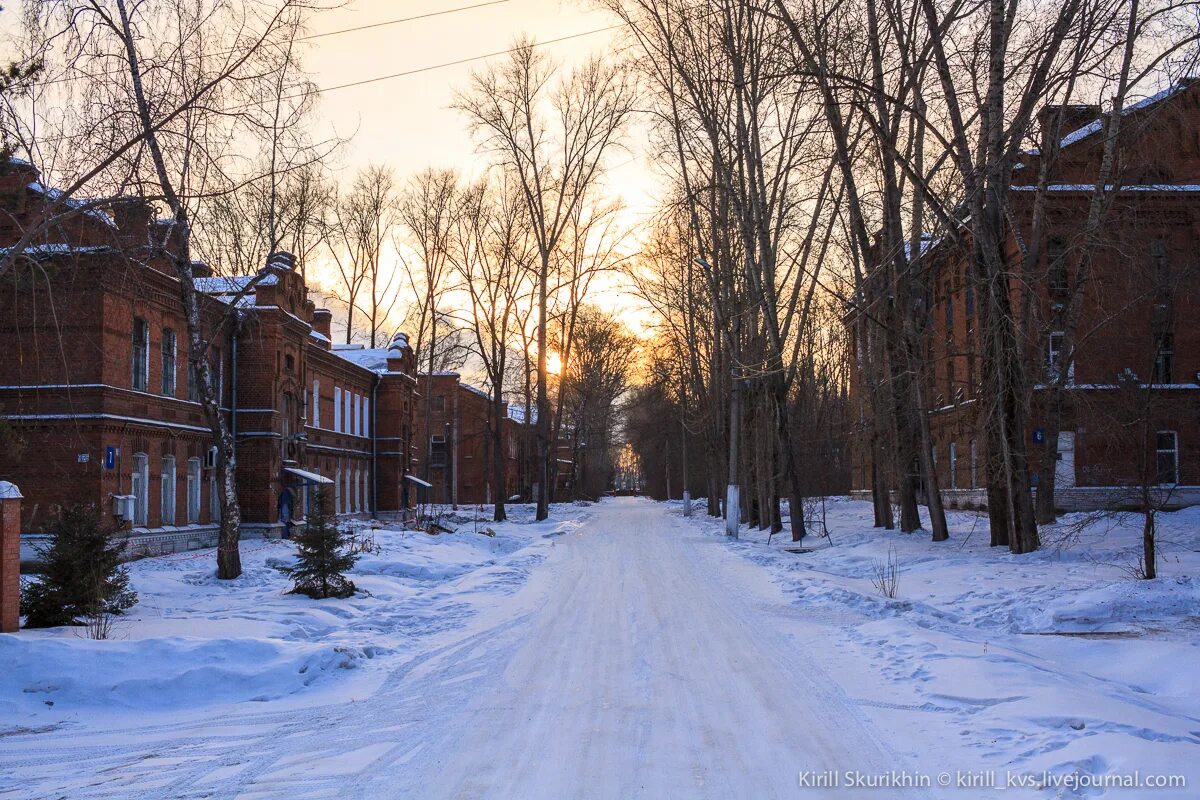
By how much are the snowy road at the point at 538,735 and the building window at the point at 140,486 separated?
15936mm

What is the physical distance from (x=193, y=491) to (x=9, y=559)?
724 inches

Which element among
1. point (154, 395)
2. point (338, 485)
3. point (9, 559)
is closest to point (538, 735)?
point (9, 559)

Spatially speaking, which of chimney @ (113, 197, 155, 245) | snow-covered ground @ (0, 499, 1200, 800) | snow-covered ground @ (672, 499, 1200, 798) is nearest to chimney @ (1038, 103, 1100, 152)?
snow-covered ground @ (672, 499, 1200, 798)

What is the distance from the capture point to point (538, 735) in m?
6.86

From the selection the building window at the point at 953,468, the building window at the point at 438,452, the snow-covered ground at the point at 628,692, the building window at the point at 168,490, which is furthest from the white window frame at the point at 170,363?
the building window at the point at 438,452

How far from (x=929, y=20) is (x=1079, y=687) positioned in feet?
40.9

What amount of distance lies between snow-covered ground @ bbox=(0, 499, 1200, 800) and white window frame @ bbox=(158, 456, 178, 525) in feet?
34.3

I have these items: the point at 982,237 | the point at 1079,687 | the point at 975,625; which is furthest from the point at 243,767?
the point at 982,237

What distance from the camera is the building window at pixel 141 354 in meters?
24.7

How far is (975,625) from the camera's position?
1206 cm

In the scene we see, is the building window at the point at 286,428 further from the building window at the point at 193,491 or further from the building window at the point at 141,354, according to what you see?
the building window at the point at 141,354

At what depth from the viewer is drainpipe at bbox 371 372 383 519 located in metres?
46.5

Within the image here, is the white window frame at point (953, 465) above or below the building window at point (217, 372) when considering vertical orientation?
below

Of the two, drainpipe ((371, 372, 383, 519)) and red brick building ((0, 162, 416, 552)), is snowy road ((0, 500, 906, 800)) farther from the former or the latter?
drainpipe ((371, 372, 383, 519))
